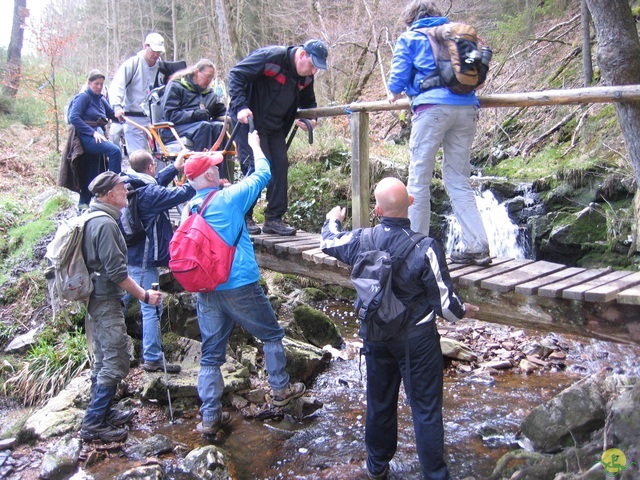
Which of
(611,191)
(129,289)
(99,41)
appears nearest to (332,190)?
(611,191)

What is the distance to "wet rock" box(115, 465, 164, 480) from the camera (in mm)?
3957

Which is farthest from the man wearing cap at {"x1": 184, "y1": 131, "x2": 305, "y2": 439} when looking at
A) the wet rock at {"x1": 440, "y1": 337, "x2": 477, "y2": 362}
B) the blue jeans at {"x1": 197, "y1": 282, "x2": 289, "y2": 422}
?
the wet rock at {"x1": 440, "y1": 337, "x2": 477, "y2": 362}

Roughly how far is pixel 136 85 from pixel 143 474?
16.0 ft

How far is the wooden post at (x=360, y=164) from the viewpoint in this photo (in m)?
5.16

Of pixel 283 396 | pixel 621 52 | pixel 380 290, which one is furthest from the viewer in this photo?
pixel 283 396

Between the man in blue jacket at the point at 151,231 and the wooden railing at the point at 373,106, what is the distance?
1516 mm

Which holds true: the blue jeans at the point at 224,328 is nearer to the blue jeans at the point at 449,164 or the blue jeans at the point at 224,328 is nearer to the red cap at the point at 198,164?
the red cap at the point at 198,164

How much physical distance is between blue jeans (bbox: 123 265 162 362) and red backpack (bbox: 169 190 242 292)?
54.5 inches

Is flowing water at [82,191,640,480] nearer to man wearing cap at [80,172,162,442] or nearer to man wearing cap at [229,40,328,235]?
man wearing cap at [80,172,162,442]

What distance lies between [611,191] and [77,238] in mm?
7574

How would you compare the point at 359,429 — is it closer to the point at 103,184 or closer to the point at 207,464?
the point at 207,464

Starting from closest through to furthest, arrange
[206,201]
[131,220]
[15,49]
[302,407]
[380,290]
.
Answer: [380,290] → [206,201] → [131,220] → [302,407] → [15,49]

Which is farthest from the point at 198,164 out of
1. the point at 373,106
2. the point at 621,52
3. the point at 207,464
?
the point at 621,52

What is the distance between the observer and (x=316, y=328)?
725cm
